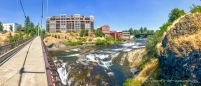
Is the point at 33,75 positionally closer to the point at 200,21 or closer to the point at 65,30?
the point at 200,21

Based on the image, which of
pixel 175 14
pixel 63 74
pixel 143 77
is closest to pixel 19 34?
pixel 63 74

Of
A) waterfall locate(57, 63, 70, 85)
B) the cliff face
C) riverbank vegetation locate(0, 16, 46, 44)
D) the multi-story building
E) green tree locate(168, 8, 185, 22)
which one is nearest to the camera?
the cliff face

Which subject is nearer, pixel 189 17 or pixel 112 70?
pixel 189 17

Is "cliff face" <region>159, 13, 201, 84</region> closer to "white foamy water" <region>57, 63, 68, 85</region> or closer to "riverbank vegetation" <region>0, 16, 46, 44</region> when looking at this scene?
"white foamy water" <region>57, 63, 68, 85</region>

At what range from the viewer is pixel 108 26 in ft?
501

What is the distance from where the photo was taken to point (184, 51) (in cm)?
1742

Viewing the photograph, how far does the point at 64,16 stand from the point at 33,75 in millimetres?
141175

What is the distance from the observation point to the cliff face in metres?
15.9

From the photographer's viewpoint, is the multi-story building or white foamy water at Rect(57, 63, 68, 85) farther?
the multi-story building

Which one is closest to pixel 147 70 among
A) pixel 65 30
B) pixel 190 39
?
pixel 190 39

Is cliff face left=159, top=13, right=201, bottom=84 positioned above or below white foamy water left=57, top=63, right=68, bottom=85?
above

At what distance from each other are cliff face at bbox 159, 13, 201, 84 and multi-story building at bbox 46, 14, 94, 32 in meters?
127

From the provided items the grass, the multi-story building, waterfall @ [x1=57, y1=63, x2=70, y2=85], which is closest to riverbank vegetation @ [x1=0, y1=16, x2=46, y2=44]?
the multi-story building

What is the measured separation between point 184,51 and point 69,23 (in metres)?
135
